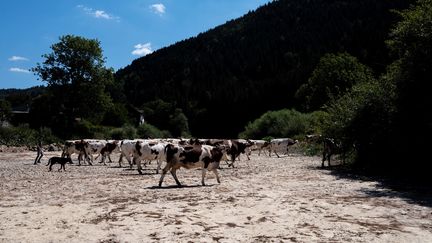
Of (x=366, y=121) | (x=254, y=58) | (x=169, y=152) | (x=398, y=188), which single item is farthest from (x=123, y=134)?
(x=254, y=58)

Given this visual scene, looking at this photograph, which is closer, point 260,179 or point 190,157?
point 190,157

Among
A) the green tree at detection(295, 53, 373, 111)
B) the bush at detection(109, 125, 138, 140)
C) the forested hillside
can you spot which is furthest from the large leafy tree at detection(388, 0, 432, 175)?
the forested hillside

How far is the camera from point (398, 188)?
53.1 ft

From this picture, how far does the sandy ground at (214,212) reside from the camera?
29.6 ft

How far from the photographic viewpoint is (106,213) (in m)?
11.1

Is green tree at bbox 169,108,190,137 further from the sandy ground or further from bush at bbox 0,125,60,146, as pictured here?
the sandy ground

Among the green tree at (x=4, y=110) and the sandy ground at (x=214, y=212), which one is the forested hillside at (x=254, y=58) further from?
the sandy ground at (x=214, y=212)

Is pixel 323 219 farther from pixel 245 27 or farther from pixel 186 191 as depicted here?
pixel 245 27

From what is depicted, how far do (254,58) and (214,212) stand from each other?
423 ft

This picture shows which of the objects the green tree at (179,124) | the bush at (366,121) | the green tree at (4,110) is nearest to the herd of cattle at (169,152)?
the bush at (366,121)

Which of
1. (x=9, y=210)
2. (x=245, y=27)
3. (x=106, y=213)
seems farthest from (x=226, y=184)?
(x=245, y=27)

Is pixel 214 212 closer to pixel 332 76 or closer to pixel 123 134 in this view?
pixel 332 76

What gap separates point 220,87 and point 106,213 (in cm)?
12254

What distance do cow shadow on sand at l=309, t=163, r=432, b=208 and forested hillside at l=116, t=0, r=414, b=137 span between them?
71450 millimetres
